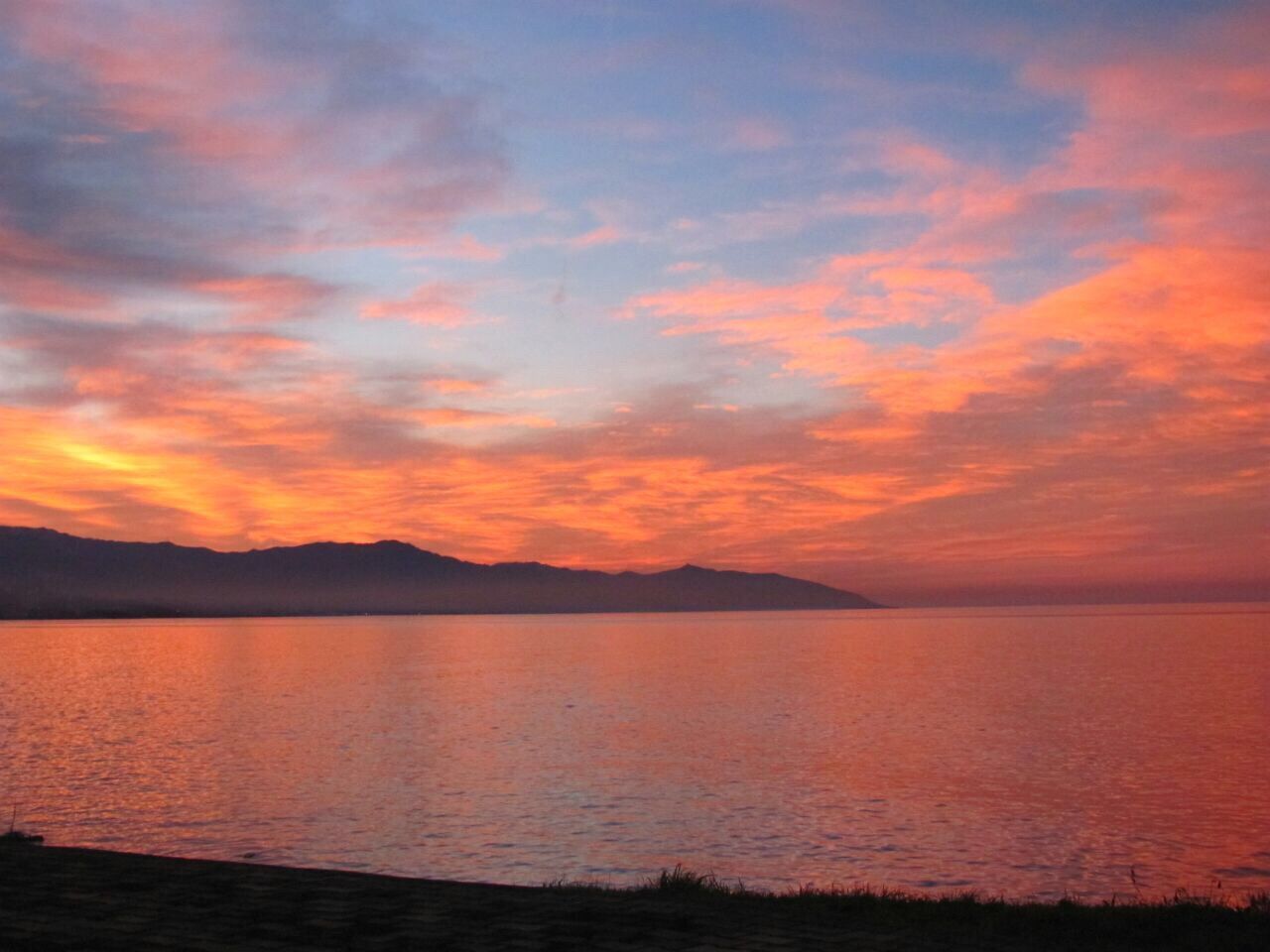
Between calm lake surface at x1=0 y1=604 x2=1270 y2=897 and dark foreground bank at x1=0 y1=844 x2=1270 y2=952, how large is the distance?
755cm

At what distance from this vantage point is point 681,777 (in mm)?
38938

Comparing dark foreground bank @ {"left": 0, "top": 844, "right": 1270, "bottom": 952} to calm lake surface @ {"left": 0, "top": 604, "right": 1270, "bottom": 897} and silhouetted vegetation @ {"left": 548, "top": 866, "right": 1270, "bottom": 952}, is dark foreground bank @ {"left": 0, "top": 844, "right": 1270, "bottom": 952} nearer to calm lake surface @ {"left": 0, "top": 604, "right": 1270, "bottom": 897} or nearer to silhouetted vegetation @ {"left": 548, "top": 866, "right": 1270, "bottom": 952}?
silhouetted vegetation @ {"left": 548, "top": 866, "right": 1270, "bottom": 952}

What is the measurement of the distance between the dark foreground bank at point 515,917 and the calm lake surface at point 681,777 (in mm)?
7554

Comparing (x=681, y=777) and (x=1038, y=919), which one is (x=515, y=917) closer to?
Answer: (x=1038, y=919)

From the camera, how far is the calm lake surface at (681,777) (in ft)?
87.1

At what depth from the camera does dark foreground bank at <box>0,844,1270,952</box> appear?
1283 centimetres

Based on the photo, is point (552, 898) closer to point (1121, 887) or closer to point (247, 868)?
point (247, 868)

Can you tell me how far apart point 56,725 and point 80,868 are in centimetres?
4362

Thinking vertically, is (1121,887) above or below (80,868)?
below

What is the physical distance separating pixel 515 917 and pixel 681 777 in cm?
2513

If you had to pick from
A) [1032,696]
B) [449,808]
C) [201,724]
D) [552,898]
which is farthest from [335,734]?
[1032,696]

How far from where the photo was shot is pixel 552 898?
16.1 metres

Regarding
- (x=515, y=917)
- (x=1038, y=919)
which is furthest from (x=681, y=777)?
(x=515, y=917)

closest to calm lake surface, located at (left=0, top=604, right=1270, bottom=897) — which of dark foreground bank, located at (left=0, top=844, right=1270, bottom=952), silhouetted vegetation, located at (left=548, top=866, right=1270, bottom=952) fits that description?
silhouetted vegetation, located at (left=548, top=866, right=1270, bottom=952)
